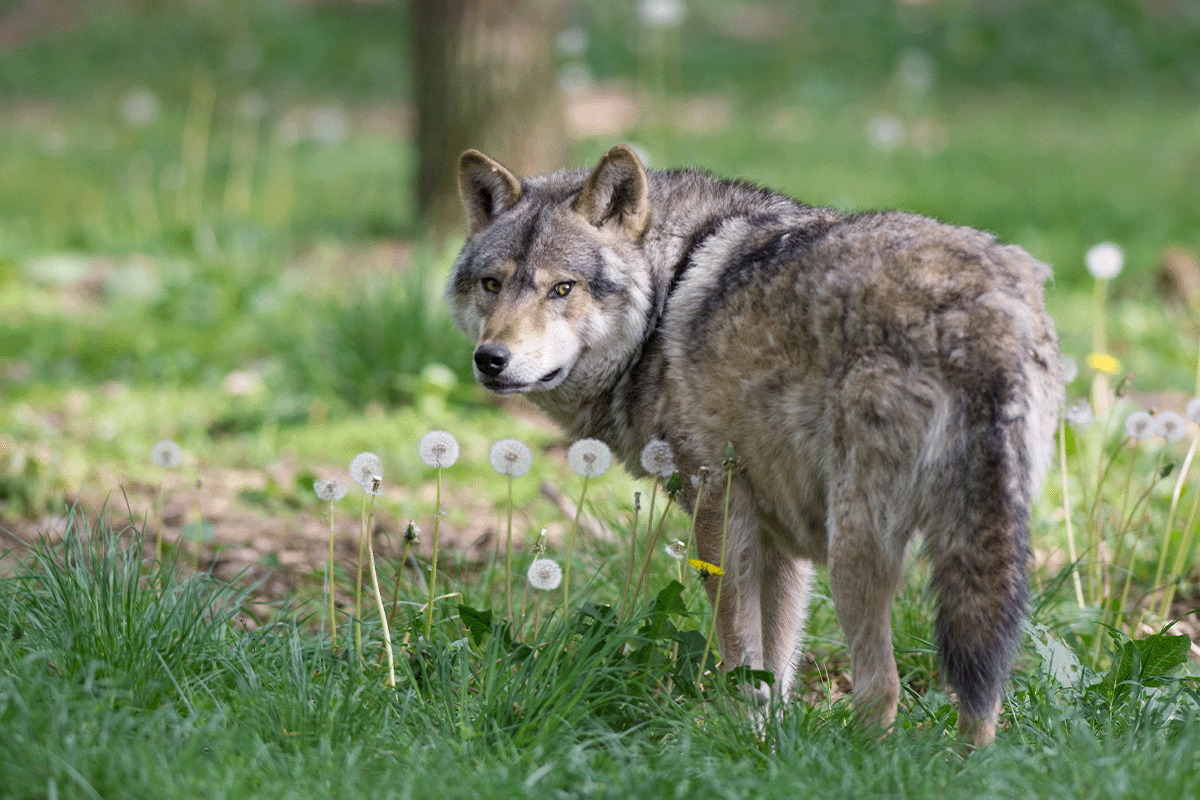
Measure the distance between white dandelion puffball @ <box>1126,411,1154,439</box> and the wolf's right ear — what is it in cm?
229

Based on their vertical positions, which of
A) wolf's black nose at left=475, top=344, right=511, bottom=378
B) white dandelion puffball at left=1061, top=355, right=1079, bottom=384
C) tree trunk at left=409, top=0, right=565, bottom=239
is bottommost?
wolf's black nose at left=475, top=344, right=511, bottom=378

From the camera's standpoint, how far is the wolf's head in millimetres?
3463

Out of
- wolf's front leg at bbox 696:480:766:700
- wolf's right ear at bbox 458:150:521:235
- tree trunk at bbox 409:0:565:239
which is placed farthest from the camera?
tree trunk at bbox 409:0:565:239

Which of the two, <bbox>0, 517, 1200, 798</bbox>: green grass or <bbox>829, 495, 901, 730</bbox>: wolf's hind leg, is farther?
<bbox>829, 495, 901, 730</bbox>: wolf's hind leg

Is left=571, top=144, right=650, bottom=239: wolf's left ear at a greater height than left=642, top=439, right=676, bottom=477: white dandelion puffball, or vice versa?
left=571, top=144, right=650, bottom=239: wolf's left ear

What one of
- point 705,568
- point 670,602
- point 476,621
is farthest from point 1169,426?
point 476,621

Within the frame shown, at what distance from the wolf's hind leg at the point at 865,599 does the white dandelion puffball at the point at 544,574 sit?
753 millimetres

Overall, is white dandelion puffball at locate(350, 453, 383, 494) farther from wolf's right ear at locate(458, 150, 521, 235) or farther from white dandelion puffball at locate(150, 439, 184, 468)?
wolf's right ear at locate(458, 150, 521, 235)

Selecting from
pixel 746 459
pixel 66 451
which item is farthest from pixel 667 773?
pixel 66 451

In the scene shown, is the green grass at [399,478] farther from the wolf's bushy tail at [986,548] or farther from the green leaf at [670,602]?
the wolf's bushy tail at [986,548]

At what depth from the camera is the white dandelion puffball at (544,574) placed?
112 inches

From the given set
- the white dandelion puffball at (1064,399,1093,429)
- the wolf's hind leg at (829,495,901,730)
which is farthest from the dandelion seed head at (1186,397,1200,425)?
the wolf's hind leg at (829,495,901,730)

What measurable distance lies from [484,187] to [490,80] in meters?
4.29

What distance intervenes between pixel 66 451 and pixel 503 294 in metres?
3.15
